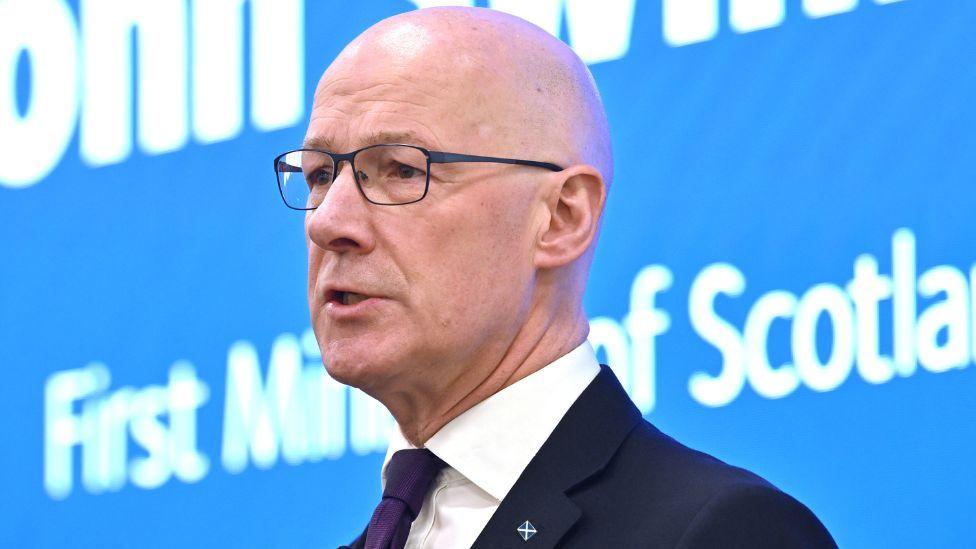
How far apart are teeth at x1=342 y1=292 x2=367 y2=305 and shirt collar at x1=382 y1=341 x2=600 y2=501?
0.74 ft

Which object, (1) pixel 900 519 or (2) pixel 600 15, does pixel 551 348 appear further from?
(2) pixel 600 15

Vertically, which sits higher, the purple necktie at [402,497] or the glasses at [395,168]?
the glasses at [395,168]

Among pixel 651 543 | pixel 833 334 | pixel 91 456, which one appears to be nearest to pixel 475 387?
pixel 651 543

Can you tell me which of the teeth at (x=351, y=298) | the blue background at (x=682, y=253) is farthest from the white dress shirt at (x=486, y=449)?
the blue background at (x=682, y=253)

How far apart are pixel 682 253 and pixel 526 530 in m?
1.21

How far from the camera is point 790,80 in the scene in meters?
3.01

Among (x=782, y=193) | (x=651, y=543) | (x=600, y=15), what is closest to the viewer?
(x=651, y=543)

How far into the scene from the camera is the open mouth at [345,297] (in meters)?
2.13

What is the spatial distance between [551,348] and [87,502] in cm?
221

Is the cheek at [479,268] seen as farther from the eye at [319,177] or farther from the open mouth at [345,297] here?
the eye at [319,177]

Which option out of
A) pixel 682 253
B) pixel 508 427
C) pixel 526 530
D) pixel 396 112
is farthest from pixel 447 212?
pixel 682 253

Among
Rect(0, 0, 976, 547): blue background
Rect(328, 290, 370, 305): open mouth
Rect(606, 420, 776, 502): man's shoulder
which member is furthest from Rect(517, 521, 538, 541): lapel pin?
Rect(0, 0, 976, 547): blue background

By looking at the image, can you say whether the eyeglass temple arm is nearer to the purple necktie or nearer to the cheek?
the cheek

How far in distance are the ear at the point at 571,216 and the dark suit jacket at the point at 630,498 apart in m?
0.21
